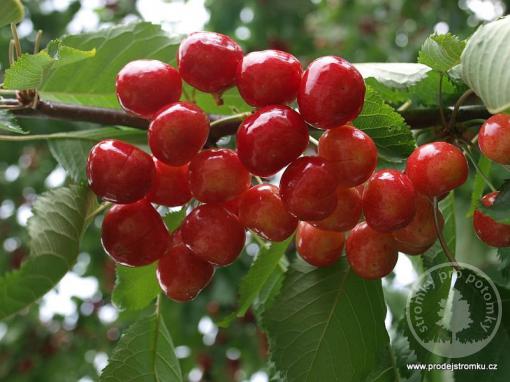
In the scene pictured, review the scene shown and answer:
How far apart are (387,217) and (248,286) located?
38cm

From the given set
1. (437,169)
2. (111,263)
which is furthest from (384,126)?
(111,263)

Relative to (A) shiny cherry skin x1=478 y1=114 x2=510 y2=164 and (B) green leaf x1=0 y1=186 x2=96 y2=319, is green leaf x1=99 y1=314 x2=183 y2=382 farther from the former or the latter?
(A) shiny cherry skin x1=478 y1=114 x2=510 y2=164

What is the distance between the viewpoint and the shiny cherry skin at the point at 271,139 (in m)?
0.94

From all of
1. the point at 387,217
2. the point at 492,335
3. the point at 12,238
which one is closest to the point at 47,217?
the point at 387,217

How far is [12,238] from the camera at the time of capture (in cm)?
421

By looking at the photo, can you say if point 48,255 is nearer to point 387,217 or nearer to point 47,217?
point 47,217

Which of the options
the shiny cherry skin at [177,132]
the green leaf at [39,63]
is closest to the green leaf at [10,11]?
the green leaf at [39,63]

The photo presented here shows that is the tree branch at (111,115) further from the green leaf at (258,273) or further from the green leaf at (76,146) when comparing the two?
the green leaf at (258,273)

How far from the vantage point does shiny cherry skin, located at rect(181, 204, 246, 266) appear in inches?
40.8

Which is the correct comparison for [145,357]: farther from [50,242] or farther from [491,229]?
[491,229]

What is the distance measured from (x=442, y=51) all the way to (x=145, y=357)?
34.0 inches

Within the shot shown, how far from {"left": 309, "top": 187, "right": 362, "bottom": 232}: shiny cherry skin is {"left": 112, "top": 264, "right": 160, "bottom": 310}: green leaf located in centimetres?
46

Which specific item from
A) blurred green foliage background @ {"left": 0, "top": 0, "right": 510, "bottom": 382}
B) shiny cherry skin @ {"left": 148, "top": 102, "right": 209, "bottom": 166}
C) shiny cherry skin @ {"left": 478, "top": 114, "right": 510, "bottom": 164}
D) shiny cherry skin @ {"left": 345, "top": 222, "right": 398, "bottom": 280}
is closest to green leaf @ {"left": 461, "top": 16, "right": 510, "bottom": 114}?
shiny cherry skin @ {"left": 478, "top": 114, "right": 510, "bottom": 164}

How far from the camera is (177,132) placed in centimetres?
97
